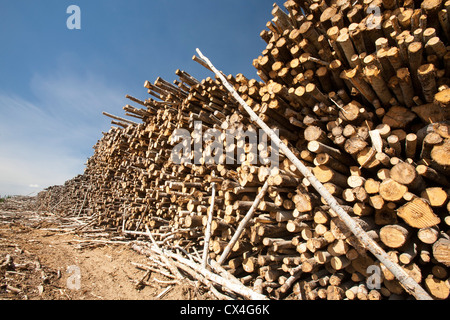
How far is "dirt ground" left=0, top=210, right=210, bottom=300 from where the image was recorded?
2.83m

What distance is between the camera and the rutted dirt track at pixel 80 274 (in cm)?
284

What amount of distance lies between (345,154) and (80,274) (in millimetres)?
4446

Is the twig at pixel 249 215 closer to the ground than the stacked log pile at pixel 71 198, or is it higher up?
closer to the ground

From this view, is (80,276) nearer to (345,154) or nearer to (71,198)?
(345,154)

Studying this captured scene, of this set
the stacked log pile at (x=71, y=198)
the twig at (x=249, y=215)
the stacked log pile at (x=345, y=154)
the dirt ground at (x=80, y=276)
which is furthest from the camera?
the stacked log pile at (x=71, y=198)

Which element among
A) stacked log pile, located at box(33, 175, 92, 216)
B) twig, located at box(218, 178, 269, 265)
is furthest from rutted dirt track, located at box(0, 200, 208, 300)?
stacked log pile, located at box(33, 175, 92, 216)

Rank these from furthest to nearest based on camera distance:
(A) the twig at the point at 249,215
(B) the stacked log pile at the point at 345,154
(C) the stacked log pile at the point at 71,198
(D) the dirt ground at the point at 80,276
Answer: (C) the stacked log pile at the point at 71,198 → (D) the dirt ground at the point at 80,276 → (A) the twig at the point at 249,215 → (B) the stacked log pile at the point at 345,154

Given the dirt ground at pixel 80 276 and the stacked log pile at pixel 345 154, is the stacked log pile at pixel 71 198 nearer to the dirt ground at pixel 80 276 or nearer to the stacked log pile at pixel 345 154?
the dirt ground at pixel 80 276

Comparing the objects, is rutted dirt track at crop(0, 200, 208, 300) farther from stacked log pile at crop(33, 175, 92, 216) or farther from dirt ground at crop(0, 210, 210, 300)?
stacked log pile at crop(33, 175, 92, 216)

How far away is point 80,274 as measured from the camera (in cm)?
362

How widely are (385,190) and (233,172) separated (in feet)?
5.81

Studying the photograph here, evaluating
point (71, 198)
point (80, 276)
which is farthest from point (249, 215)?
point (71, 198)

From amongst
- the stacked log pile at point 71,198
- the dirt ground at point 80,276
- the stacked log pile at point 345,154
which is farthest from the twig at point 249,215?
the stacked log pile at point 71,198
